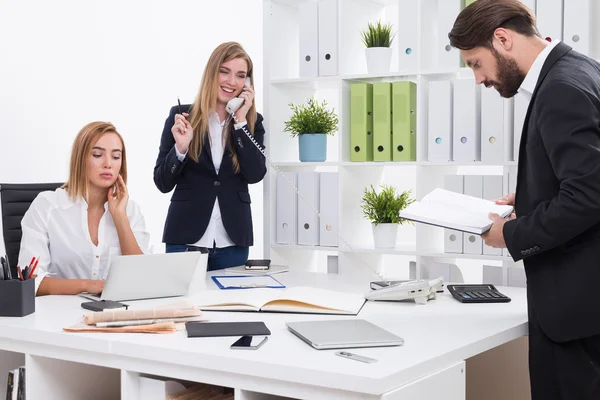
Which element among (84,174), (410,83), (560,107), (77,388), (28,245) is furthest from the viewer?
(410,83)

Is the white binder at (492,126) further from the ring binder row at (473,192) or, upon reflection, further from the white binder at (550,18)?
the white binder at (550,18)

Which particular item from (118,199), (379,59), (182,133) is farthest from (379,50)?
(118,199)

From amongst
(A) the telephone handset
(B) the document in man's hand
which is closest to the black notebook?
(B) the document in man's hand

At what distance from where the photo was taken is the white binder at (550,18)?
2957 millimetres

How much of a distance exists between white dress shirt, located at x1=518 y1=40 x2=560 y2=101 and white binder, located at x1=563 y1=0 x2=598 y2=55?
126 centimetres

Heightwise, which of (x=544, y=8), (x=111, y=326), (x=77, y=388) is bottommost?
(x=77, y=388)

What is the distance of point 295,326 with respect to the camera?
1650mm

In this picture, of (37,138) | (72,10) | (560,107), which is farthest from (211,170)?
(560,107)

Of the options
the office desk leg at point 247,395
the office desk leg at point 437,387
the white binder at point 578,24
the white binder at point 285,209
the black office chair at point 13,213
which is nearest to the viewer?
the office desk leg at point 437,387

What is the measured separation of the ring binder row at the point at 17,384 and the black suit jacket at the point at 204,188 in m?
1.41

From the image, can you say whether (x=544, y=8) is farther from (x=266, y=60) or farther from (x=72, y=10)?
(x=72, y=10)

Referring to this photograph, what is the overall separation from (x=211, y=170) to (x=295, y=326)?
62.7 inches

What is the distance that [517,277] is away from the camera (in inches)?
119

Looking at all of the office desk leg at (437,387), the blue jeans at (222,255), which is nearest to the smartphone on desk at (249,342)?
the office desk leg at (437,387)
